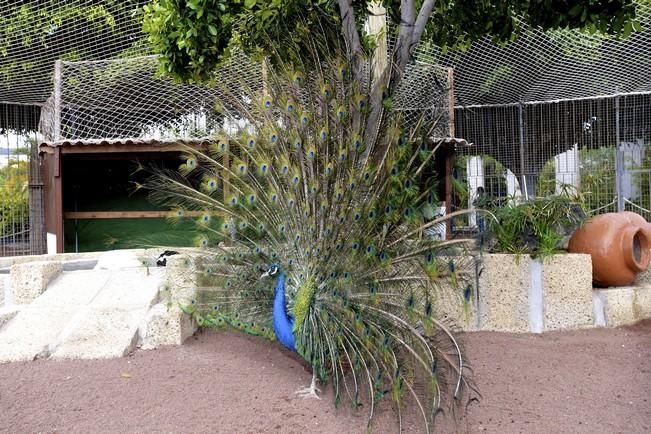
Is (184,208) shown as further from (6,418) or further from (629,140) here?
(629,140)

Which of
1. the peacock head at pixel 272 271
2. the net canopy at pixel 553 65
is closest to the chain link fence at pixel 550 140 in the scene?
the net canopy at pixel 553 65

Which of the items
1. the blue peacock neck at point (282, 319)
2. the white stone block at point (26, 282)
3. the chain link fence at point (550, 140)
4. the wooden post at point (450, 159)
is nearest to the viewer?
→ the blue peacock neck at point (282, 319)

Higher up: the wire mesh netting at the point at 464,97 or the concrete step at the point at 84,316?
the wire mesh netting at the point at 464,97

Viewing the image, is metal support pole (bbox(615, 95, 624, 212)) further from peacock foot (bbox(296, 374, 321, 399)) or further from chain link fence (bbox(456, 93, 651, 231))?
peacock foot (bbox(296, 374, 321, 399))

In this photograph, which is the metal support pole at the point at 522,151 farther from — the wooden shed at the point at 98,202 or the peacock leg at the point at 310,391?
the peacock leg at the point at 310,391

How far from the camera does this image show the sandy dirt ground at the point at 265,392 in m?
3.61

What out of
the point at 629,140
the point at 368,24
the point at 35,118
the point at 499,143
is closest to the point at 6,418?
the point at 368,24

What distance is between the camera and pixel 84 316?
519cm

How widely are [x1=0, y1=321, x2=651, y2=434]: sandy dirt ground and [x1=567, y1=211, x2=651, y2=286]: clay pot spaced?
0.92 meters

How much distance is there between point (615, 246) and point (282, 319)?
398 cm

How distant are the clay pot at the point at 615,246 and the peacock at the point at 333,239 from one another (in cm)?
231

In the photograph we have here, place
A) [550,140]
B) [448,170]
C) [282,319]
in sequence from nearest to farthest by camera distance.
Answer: [282,319] → [448,170] → [550,140]

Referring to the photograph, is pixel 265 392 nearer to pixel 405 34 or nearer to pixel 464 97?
pixel 405 34

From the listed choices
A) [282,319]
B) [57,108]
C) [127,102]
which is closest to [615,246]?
[282,319]
